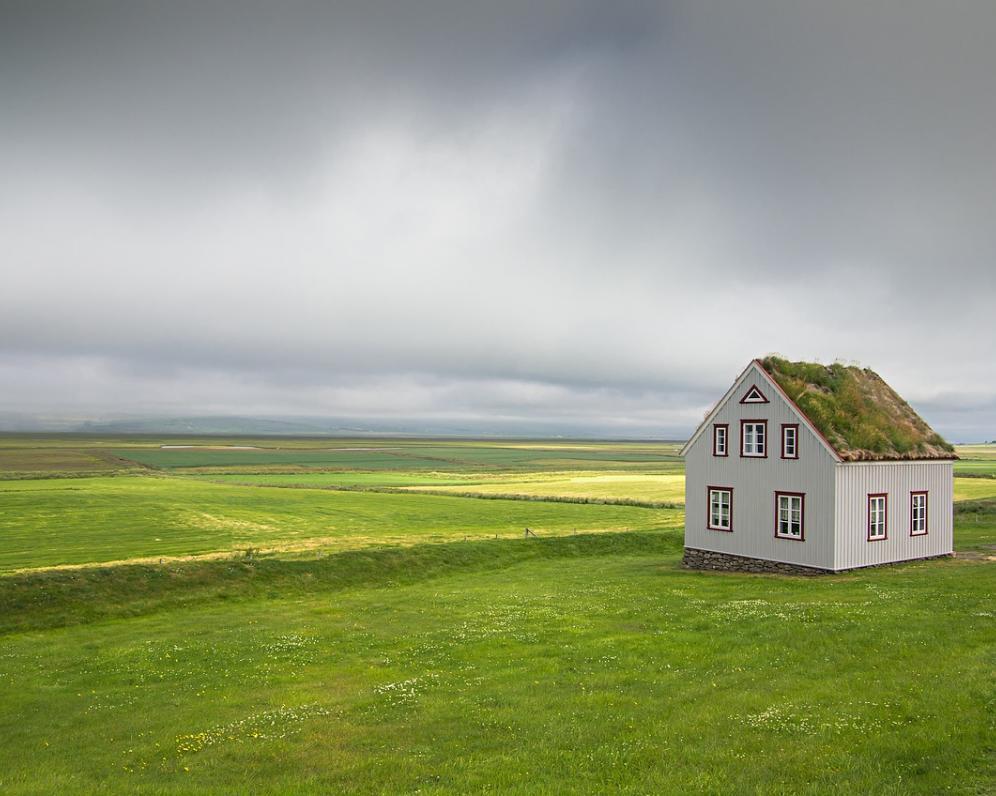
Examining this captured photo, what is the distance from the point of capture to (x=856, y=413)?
140 feet

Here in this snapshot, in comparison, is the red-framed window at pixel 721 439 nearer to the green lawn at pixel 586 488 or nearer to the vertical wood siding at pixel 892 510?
the vertical wood siding at pixel 892 510

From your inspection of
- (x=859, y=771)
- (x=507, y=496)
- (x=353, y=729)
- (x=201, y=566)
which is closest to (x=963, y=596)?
(x=859, y=771)

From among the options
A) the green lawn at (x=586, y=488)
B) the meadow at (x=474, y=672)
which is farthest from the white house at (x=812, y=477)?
the green lawn at (x=586, y=488)

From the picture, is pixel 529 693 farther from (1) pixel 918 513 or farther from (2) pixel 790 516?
(1) pixel 918 513

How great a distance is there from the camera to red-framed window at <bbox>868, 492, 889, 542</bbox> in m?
40.1

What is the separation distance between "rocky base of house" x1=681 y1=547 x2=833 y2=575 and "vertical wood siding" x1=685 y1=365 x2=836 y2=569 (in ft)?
1.03

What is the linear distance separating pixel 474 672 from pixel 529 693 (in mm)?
3080

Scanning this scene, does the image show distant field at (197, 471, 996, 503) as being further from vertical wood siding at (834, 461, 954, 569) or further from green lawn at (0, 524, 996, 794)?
green lawn at (0, 524, 996, 794)

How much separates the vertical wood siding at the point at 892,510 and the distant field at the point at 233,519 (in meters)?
24.9

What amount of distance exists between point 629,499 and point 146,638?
67.3 m

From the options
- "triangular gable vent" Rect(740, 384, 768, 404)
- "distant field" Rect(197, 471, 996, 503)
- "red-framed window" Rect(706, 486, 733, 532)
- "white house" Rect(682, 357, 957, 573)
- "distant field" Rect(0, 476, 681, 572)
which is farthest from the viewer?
"distant field" Rect(197, 471, 996, 503)

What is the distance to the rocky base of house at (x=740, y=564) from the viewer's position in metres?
39.8

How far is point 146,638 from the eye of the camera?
2988cm

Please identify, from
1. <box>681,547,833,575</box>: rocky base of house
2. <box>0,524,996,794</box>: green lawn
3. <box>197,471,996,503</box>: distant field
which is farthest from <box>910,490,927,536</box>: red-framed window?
<box>197,471,996,503</box>: distant field
